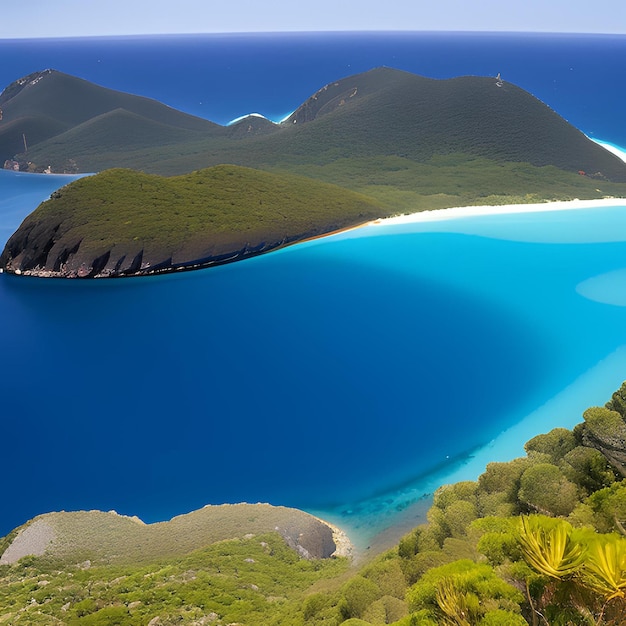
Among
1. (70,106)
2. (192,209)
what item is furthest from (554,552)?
(70,106)

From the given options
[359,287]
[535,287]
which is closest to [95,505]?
[359,287]

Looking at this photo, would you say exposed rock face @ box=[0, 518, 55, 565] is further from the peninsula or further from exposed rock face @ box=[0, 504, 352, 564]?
the peninsula

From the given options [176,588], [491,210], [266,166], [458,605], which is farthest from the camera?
[266,166]

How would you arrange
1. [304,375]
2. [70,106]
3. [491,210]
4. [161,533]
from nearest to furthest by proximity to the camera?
[161,533]
[304,375]
[491,210]
[70,106]

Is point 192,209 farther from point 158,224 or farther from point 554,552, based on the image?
point 554,552

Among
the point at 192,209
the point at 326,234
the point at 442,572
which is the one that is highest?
the point at 192,209

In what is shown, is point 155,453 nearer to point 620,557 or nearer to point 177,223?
point 620,557
